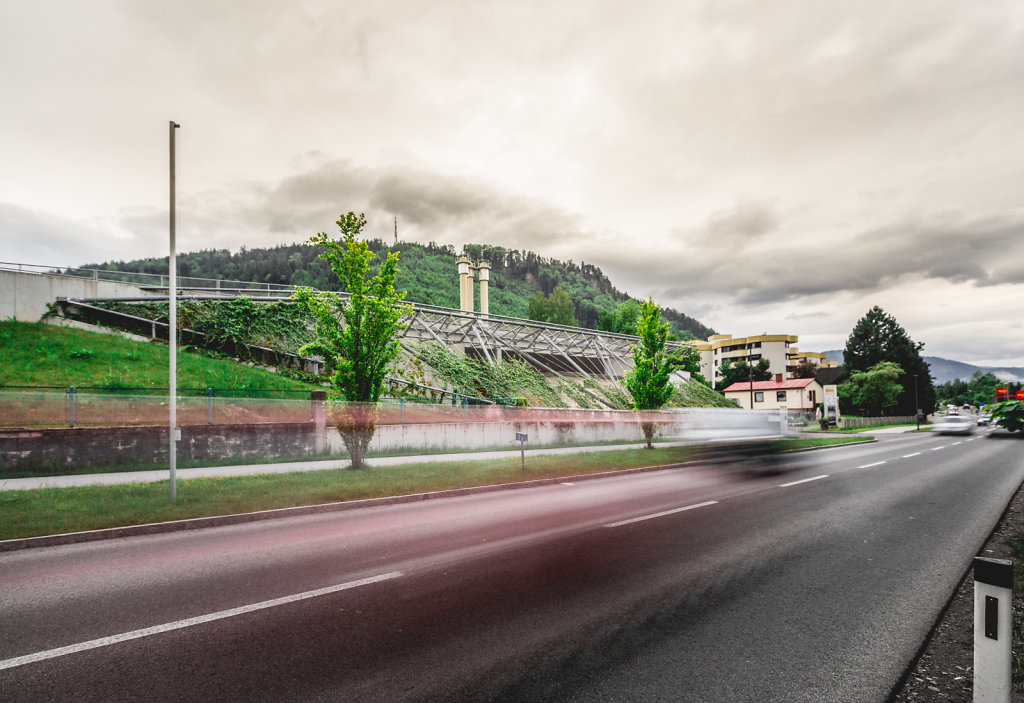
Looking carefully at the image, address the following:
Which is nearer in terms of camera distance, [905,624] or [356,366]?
[905,624]

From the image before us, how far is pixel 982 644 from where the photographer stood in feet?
9.12

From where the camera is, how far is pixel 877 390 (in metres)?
63.0

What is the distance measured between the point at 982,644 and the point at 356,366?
14.4 meters

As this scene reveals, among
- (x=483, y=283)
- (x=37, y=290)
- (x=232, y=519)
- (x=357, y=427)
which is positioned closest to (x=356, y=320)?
(x=357, y=427)

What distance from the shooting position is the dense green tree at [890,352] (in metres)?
71.0

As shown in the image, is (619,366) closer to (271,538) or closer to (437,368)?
(437,368)

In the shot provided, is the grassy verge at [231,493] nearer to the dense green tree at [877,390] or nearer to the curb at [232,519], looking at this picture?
the curb at [232,519]

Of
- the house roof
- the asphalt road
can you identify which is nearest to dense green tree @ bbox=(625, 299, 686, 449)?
the asphalt road

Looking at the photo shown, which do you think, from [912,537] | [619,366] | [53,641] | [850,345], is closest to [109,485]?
[53,641]

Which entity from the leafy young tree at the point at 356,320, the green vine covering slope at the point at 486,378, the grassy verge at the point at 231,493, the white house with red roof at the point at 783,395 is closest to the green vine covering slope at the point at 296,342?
the green vine covering slope at the point at 486,378

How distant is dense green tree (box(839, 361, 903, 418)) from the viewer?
206ft

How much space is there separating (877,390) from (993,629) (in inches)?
2983

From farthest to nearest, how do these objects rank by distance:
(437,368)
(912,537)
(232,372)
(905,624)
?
(437,368), (232,372), (912,537), (905,624)

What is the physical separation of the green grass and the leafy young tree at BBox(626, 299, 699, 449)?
15.5 metres
